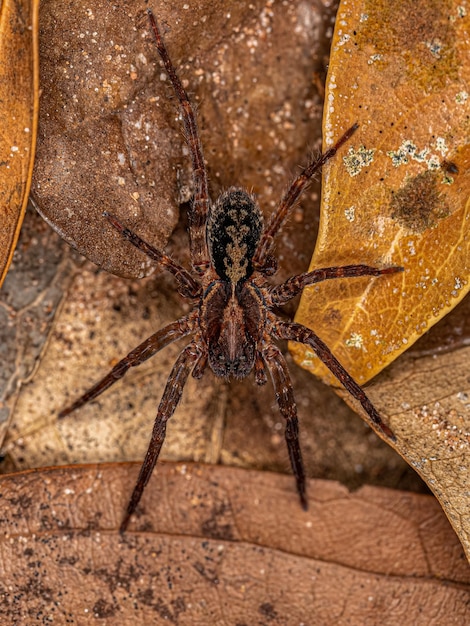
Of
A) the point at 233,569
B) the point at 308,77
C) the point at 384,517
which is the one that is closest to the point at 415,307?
the point at 384,517

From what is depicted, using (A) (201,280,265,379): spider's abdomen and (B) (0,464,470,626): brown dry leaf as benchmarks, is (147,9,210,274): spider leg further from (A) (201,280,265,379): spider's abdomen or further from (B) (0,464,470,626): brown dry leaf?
(B) (0,464,470,626): brown dry leaf

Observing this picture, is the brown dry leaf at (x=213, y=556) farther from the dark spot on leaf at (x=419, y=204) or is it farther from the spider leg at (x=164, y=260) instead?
the dark spot on leaf at (x=419, y=204)

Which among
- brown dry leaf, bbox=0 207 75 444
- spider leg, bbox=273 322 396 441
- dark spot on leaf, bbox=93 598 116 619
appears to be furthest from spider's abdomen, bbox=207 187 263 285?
dark spot on leaf, bbox=93 598 116 619

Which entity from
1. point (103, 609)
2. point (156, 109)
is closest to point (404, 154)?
point (156, 109)

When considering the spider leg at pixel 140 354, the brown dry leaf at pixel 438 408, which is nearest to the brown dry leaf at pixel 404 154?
the brown dry leaf at pixel 438 408

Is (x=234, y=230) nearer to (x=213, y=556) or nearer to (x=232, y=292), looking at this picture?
(x=232, y=292)

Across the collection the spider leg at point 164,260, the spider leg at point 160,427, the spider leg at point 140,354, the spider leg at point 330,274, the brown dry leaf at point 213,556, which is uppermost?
the spider leg at point 164,260

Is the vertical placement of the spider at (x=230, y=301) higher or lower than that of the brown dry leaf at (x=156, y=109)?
lower
